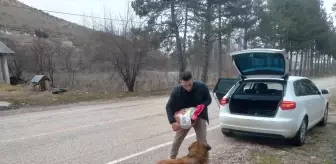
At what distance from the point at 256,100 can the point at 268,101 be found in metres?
0.26

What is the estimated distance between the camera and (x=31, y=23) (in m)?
65.0

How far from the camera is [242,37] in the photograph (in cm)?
3073

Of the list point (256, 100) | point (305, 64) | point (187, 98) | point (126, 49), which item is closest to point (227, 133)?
point (256, 100)

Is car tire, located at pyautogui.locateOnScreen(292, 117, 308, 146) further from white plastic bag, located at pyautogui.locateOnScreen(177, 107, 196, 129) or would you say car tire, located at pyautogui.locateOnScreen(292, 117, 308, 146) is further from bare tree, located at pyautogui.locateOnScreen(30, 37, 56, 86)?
bare tree, located at pyautogui.locateOnScreen(30, 37, 56, 86)

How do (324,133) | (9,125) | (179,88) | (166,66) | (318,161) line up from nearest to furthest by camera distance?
(179,88)
(318,161)
(324,133)
(9,125)
(166,66)

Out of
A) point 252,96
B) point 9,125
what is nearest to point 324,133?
point 252,96

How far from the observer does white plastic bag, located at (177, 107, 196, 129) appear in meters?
4.03

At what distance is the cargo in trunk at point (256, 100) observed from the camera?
6176 millimetres

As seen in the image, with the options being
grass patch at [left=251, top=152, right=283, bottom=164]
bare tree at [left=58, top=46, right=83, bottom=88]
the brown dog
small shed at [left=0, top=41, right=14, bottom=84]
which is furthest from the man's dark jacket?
small shed at [left=0, top=41, right=14, bottom=84]

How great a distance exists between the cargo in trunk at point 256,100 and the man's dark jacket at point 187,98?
2.23 meters

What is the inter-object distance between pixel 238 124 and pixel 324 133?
2.68 m

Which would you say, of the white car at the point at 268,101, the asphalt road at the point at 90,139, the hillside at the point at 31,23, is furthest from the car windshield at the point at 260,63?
the hillside at the point at 31,23

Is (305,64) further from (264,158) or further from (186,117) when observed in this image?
A: (186,117)

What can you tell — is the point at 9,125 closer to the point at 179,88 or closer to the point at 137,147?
the point at 137,147
